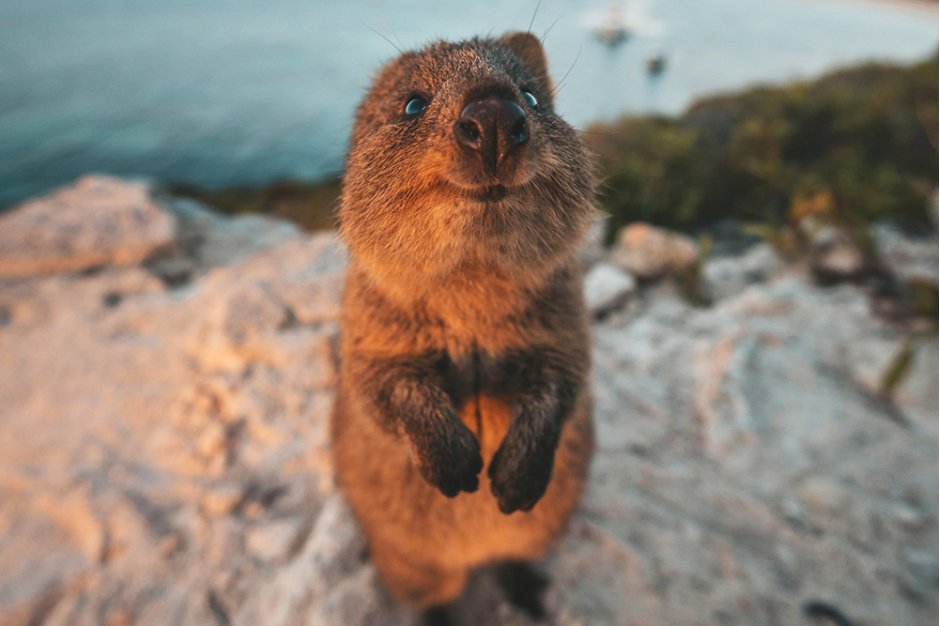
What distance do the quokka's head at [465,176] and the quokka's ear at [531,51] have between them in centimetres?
38

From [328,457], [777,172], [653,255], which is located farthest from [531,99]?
[777,172]

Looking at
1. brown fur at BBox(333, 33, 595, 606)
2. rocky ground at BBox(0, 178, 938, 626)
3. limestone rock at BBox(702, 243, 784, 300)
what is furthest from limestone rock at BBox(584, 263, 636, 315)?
brown fur at BBox(333, 33, 595, 606)

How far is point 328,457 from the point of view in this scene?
10.7 ft

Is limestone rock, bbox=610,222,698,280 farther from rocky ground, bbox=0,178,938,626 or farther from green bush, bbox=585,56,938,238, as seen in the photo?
green bush, bbox=585,56,938,238

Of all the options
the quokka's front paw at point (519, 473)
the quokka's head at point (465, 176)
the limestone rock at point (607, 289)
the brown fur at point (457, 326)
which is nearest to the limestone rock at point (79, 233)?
the brown fur at point (457, 326)

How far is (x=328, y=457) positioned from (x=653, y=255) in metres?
4.13

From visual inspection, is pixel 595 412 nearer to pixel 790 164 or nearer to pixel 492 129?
pixel 492 129

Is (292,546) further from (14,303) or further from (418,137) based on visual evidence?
(14,303)

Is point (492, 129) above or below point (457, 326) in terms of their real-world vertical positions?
above

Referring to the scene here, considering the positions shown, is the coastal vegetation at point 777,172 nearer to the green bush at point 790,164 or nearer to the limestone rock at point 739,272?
the green bush at point 790,164

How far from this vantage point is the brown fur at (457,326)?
1525mm

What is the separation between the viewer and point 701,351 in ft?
14.0

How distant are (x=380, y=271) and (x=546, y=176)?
2.38 feet

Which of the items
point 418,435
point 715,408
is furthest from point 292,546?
point 715,408
